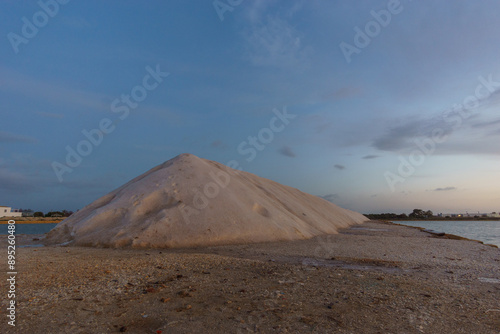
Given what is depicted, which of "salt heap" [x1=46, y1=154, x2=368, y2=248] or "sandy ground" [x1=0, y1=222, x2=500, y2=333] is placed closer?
"sandy ground" [x1=0, y1=222, x2=500, y2=333]

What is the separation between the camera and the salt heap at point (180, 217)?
514 inches

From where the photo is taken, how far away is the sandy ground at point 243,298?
13.7 feet

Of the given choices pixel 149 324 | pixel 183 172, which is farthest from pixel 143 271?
pixel 183 172

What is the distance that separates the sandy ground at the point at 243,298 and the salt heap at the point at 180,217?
4.36 metres

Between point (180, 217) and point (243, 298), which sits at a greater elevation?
point (180, 217)

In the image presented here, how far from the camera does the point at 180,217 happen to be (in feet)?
45.8

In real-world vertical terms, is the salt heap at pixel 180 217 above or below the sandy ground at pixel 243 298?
above

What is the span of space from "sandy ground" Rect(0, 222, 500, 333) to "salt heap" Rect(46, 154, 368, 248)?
4.36m

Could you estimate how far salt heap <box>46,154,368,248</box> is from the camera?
13.1 m

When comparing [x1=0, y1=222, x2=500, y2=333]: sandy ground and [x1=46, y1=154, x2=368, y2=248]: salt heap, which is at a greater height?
[x1=46, y1=154, x2=368, y2=248]: salt heap

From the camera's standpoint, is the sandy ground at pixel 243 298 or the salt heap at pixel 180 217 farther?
the salt heap at pixel 180 217

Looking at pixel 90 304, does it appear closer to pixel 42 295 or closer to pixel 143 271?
pixel 42 295

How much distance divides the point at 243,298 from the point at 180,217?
919 centimetres

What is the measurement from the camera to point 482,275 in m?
7.98
